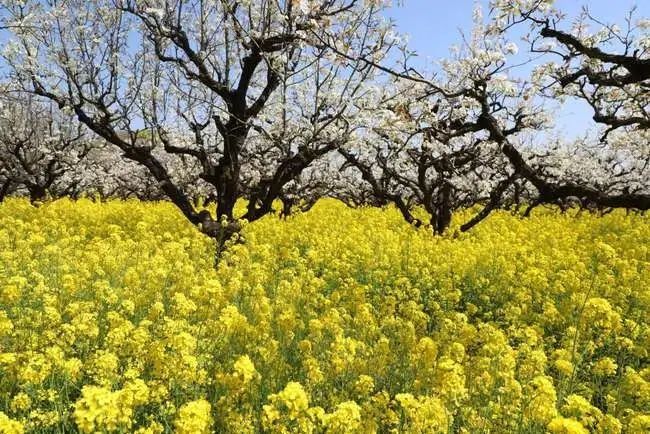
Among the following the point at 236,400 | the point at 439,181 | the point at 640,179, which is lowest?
the point at 236,400

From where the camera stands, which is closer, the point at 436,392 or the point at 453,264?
the point at 436,392

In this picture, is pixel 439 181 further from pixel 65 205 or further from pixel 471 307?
pixel 65 205

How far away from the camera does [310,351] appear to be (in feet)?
17.1

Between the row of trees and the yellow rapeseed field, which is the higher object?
the row of trees

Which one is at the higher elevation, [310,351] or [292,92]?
[292,92]

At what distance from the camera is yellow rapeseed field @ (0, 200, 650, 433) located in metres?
3.60

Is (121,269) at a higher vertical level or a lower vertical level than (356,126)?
lower

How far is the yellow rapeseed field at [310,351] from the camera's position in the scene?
3.60 metres

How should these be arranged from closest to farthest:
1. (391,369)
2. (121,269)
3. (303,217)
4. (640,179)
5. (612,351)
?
(391,369), (612,351), (121,269), (303,217), (640,179)

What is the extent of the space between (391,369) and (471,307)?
270 centimetres

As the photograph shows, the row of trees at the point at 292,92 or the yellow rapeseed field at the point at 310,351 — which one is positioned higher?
the row of trees at the point at 292,92

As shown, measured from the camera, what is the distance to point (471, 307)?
7.57 m

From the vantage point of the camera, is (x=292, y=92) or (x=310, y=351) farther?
(x=292, y=92)

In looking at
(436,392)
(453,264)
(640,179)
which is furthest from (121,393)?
(640,179)
